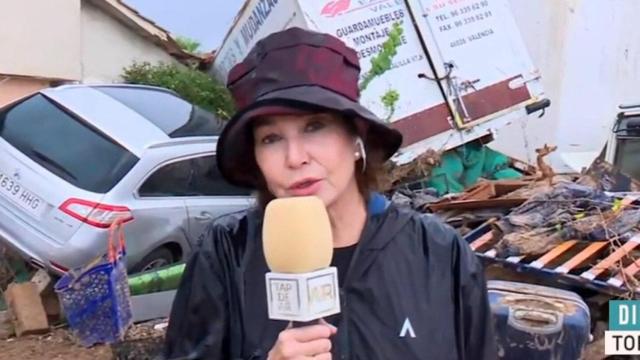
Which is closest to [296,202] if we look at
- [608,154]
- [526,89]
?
[608,154]

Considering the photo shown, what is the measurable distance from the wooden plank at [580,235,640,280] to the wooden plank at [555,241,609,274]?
3.8 inches

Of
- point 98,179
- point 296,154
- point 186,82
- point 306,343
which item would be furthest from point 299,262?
point 186,82

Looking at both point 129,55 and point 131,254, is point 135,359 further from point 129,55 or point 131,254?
point 129,55

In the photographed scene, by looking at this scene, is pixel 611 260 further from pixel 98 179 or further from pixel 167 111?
pixel 167 111

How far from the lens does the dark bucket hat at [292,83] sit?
5.62ft

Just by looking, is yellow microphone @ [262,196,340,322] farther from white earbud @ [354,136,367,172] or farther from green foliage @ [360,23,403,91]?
green foliage @ [360,23,403,91]

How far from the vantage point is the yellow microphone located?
1.44 meters

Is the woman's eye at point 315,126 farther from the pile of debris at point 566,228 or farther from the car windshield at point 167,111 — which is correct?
the car windshield at point 167,111

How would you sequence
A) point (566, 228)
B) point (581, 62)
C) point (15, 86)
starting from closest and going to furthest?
point (566, 228), point (15, 86), point (581, 62)

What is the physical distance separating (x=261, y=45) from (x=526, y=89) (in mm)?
8516

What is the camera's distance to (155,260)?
7152 mm

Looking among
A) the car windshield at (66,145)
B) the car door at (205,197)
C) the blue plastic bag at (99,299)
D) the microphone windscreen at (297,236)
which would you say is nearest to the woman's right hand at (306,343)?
the microphone windscreen at (297,236)

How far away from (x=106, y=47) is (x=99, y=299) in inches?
320

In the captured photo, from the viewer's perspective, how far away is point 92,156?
7.03 meters
